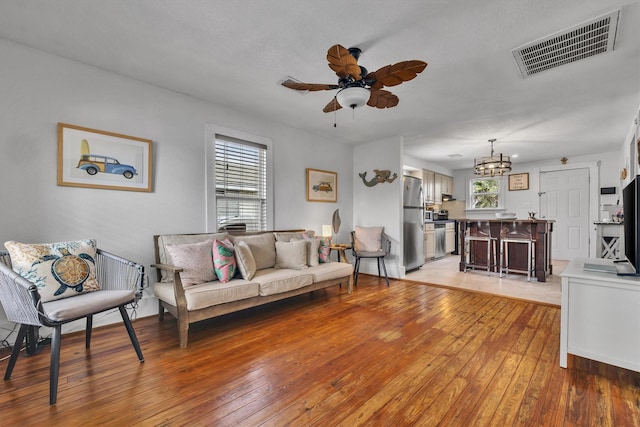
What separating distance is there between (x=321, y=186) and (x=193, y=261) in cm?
271

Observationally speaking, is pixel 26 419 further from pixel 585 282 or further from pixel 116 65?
pixel 585 282

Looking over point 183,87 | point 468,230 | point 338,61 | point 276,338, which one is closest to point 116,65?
point 183,87

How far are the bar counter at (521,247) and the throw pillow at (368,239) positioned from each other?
1739mm

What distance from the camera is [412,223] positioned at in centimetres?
546

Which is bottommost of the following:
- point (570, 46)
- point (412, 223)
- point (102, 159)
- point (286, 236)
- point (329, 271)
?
point (329, 271)

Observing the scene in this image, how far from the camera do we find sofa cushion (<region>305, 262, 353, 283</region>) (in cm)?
344

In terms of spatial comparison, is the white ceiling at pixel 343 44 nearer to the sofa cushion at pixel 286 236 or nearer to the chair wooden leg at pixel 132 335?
the sofa cushion at pixel 286 236

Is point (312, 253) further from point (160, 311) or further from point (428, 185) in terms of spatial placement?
point (428, 185)

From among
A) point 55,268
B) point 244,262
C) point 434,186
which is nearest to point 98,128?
point 55,268

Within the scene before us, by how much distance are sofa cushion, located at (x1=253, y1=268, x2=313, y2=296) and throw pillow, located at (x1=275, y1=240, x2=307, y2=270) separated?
0.16m

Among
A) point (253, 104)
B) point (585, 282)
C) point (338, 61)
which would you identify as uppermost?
point (253, 104)

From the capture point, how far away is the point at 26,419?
152 cm

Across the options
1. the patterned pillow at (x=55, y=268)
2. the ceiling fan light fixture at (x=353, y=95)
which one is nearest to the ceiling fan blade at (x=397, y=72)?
the ceiling fan light fixture at (x=353, y=95)

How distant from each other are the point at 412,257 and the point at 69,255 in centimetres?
491
